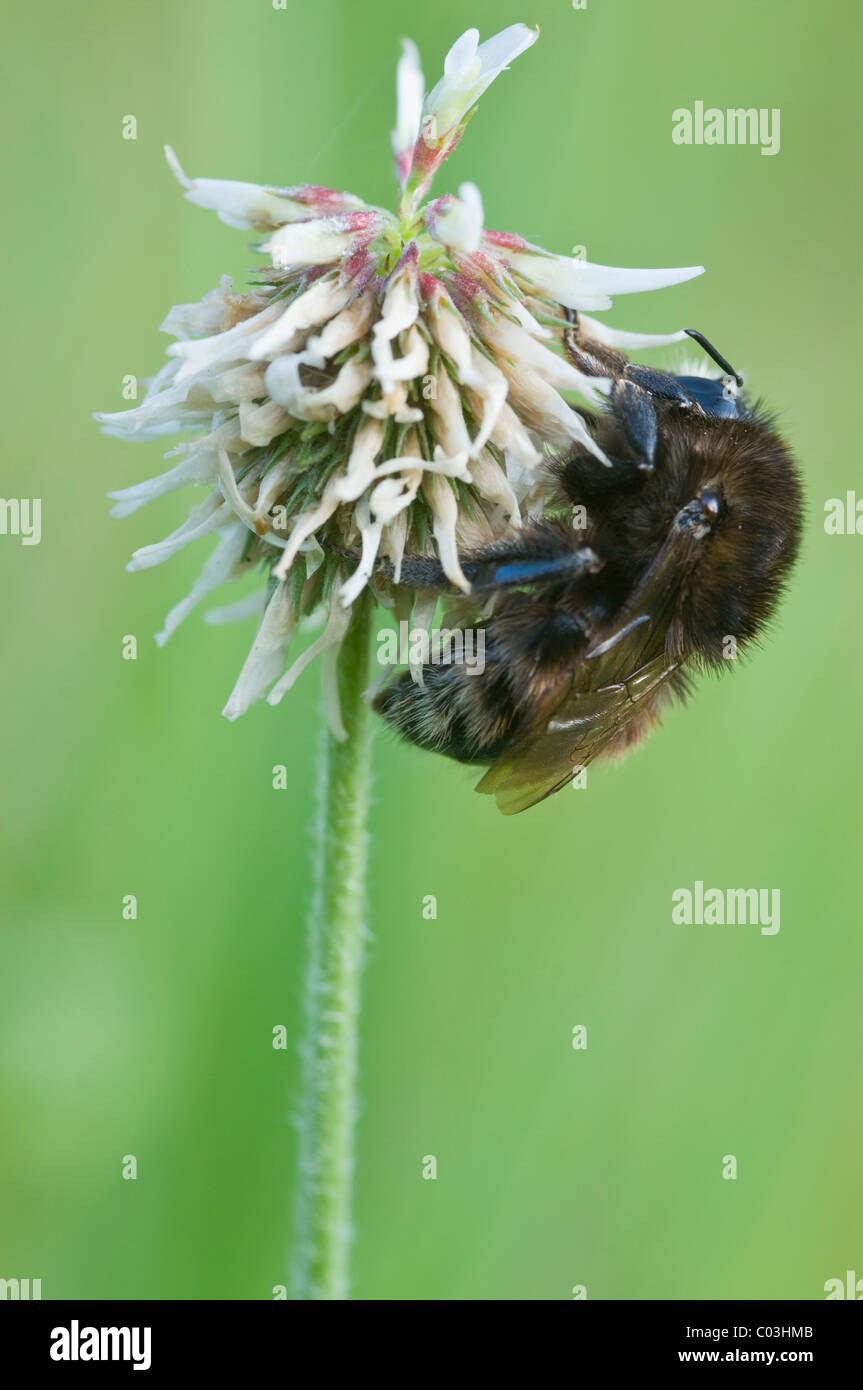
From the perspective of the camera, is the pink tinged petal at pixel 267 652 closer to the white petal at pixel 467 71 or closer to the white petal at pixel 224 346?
the white petal at pixel 224 346

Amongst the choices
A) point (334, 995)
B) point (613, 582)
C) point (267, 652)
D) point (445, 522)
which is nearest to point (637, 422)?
point (613, 582)

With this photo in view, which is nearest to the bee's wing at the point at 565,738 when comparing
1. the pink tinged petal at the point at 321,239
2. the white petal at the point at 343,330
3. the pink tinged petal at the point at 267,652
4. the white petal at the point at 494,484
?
the white petal at the point at 494,484

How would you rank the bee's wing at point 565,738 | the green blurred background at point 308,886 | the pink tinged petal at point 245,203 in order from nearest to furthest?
the pink tinged petal at point 245,203, the bee's wing at point 565,738, the green blurred background at point 308,886

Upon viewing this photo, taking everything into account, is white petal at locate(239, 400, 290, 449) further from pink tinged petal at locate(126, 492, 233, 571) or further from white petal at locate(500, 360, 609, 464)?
white petal at locate(500, 360, 609, 464)

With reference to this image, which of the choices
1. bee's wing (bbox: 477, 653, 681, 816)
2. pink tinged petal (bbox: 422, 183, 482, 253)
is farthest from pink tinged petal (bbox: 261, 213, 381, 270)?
bee's wing (bbox: 477, 653, 681, 816)

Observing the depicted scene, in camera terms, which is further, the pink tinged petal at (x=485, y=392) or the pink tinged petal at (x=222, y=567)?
the pink tinged petal at (x=222, y=567)
